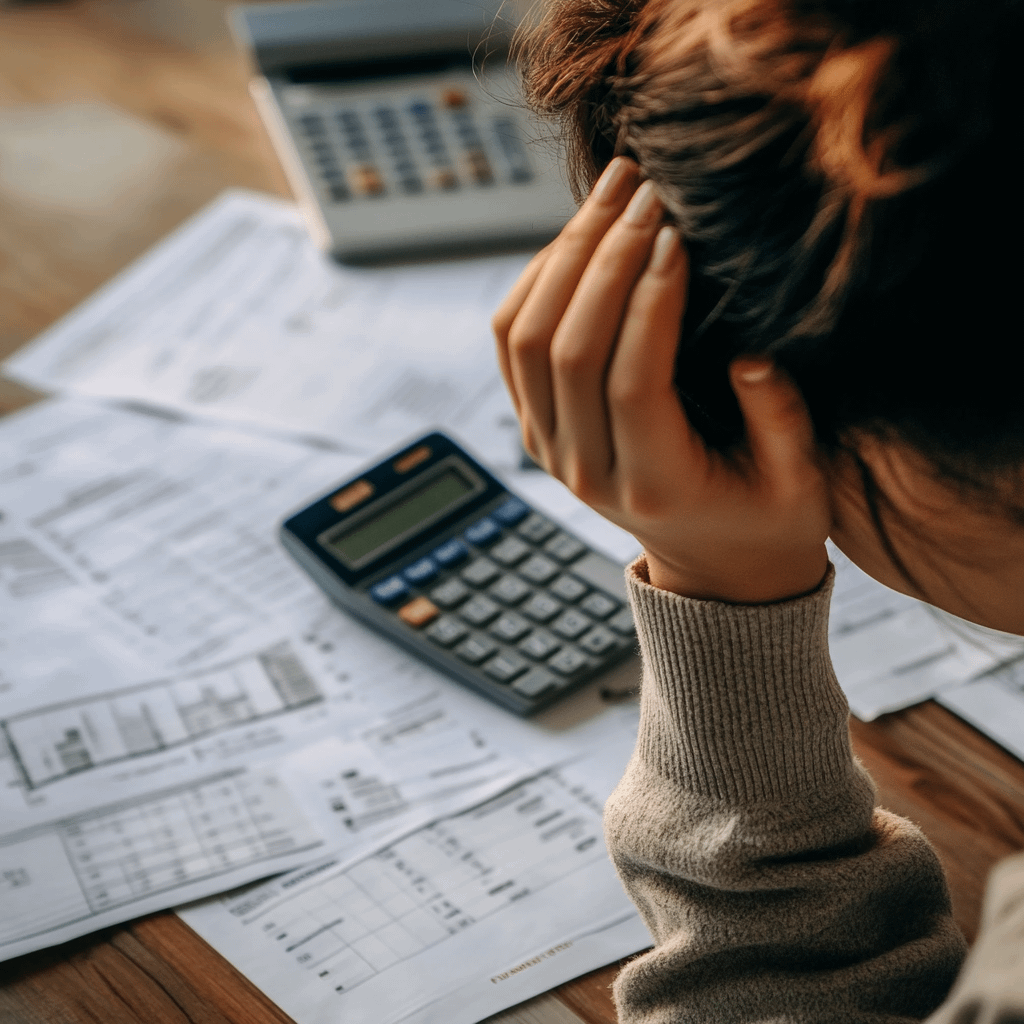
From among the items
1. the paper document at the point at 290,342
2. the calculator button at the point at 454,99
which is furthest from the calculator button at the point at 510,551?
the calculator button at the point at 454,99

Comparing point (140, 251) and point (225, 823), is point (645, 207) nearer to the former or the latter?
point (225, 823)

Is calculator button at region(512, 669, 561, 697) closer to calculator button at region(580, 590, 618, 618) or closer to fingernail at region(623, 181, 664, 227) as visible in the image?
calculator button at region(580, 590, 618, 618)

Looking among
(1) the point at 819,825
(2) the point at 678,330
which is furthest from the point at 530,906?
(2) the point at 678,330

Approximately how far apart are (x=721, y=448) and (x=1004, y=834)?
227 mm

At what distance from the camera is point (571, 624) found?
1.99ft

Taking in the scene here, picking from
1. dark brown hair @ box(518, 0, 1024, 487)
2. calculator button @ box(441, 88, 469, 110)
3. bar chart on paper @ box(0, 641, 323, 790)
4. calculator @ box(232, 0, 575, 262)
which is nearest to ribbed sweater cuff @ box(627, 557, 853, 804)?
dark brown hair @ box(518, 0, 1024, 487)

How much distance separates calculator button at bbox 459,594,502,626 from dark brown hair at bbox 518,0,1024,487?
248 millimetres

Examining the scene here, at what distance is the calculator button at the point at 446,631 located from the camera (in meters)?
0.60

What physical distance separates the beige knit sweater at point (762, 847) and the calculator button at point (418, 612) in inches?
5.7

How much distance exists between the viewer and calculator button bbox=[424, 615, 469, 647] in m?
0.60

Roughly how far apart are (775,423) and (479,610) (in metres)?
0.26

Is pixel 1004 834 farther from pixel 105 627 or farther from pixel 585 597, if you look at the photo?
pixel 105 627

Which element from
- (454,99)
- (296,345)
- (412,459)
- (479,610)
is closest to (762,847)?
(479,610)

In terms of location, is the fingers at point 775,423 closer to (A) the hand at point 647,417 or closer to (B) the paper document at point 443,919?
(A) the hand at point 647,417
